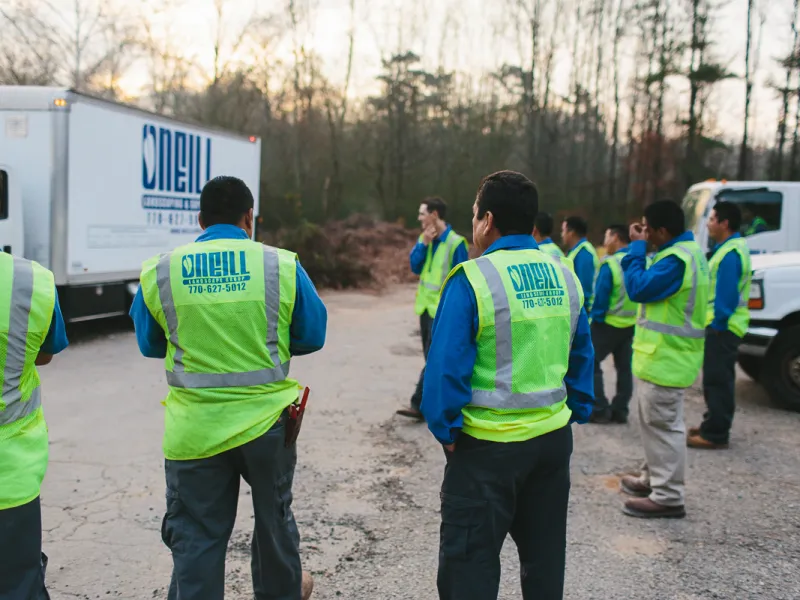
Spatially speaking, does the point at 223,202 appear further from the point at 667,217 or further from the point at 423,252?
the point at 423,252

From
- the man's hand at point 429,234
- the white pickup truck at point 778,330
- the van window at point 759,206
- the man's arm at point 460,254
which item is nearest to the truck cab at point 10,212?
the man's hand at point 429,234

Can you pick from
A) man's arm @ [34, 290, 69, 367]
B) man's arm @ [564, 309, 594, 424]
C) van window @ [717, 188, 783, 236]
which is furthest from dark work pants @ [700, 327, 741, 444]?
van window @ [717, 188, 783, 236]

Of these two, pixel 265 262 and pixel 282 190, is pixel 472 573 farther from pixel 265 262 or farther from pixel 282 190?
pixel 282 190

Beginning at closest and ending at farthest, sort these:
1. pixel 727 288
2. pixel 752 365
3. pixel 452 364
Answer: pixel 452 364, pixel 727 288, pixel 752 365

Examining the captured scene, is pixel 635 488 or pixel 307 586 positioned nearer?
pixel 307 586

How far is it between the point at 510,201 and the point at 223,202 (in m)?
1.14

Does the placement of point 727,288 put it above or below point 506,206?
below

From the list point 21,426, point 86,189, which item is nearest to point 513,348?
point 21,426

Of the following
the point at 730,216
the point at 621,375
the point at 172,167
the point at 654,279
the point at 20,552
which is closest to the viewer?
the point at 20,552

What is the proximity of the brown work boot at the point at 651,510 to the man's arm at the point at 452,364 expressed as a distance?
247 cm

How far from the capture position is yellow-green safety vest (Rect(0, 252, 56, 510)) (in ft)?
7.97

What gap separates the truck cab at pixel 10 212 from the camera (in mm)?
9055

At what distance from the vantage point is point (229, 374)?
109 inches

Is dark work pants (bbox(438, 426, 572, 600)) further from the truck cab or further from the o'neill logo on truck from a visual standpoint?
the o'neill logo on truck
